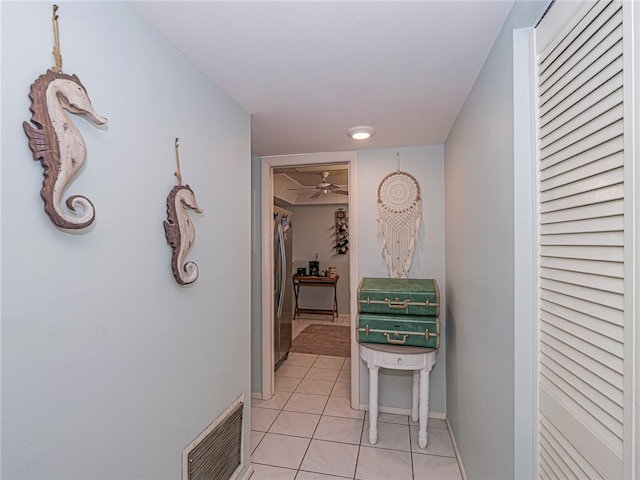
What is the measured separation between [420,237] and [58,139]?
245 cm

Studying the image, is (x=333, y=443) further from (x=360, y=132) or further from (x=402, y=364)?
(x=360, y=132)

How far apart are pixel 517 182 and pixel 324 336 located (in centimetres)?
421

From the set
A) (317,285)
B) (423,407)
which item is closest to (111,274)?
(423,407)

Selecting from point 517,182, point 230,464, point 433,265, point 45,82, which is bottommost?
point 230,464

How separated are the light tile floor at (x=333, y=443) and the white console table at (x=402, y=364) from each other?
5.6 inches

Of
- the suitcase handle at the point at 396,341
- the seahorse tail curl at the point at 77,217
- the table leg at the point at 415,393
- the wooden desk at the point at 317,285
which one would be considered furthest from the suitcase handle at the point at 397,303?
the wooden desk at the point at 317,285

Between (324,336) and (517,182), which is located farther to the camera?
(324,336)

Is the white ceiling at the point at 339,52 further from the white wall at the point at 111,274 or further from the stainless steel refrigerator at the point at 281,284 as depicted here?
the stainless steel refrigerator at the point at 281,284

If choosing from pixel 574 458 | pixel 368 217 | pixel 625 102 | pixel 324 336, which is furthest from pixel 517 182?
pixel 324 336

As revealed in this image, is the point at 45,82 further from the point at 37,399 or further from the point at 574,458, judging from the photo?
the point at 574,458

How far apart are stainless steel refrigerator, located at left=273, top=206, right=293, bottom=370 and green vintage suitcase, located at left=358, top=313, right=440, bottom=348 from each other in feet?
4.33

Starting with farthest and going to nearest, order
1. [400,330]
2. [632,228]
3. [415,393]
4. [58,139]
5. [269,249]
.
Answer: [269,249] < [415,393] < [400,330] < [58,139] < [632,228]

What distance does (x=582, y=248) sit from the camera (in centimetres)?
83

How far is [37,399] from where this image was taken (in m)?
0.81
